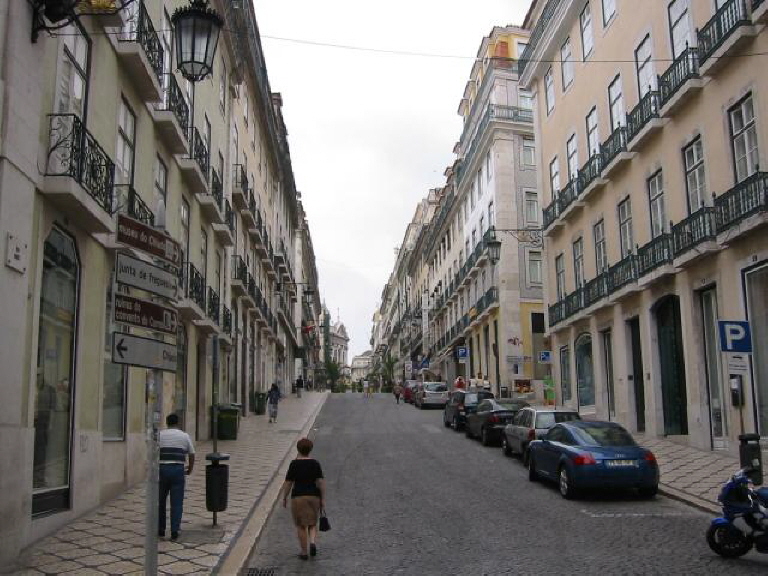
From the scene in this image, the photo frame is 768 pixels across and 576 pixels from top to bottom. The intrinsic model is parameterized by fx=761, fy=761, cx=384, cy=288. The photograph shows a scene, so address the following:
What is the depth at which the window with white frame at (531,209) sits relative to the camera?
41.8 m

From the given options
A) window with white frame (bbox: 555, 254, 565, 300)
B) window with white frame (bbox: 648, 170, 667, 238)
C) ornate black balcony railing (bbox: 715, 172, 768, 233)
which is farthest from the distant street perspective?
window with white frame (bbox: 555, 254, 565, 300)

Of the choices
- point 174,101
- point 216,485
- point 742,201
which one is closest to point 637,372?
point 742,201

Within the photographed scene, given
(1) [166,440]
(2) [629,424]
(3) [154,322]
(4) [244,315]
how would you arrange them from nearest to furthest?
1. (3) [154,322]
2. (1) [166,440]
3. (2) [629,424]
4. (4) [244,315]

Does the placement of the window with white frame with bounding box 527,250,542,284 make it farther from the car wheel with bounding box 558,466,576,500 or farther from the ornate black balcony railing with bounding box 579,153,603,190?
the car wheel with bounding box 558,466,576,500

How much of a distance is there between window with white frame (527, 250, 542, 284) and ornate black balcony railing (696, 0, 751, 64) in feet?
78.0

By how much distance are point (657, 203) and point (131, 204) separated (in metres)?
14.5

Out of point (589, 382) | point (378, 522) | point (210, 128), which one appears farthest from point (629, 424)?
point (210, 128)

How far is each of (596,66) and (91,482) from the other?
69.7 ft

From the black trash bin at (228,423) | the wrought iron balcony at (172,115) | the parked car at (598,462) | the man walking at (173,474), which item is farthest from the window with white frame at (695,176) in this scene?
the man walking at (173,474)

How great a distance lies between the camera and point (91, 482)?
37.4 ft

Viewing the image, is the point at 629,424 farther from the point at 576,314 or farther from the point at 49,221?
the point at 49,221

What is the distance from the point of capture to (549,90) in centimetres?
3198

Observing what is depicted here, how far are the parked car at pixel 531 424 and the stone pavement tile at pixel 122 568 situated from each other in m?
10.7

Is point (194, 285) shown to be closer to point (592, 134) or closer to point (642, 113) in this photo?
point (642, 113)
